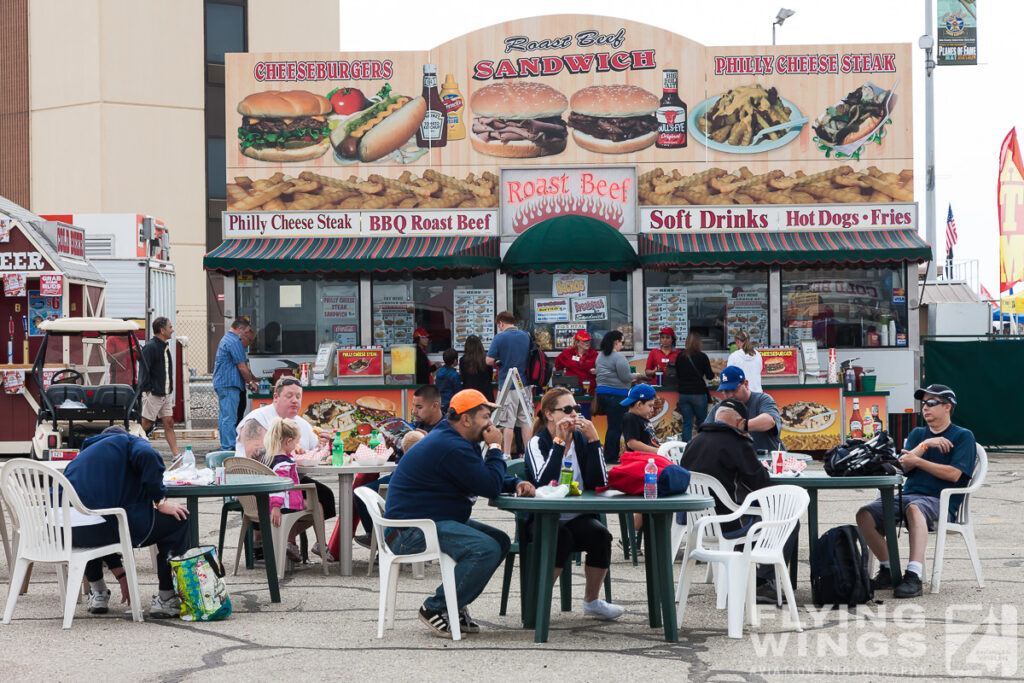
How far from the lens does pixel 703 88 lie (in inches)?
706

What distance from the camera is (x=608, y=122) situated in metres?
17.9

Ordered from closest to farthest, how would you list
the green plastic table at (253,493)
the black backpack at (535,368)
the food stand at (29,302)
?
the green plastic table at (253,493) < the black backpack at (535,368) < the food stand at (29,302)

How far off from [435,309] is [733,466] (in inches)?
417

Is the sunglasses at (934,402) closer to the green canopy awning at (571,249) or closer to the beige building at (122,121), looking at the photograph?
the green canopy awning at (571,249)

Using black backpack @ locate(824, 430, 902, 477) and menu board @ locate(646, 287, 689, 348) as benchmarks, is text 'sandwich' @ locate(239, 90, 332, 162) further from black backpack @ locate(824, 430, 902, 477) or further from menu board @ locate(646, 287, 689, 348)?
black backpack @ locate(824, 430, 902, 477)

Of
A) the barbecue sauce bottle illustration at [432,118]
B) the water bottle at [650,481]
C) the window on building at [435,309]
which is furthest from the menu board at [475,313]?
the water bottle at [650,481]

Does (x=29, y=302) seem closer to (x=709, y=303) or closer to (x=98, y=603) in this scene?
(x=709, y=303)

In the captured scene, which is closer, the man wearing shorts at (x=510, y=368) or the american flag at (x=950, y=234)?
the man wearing shorts at (x=510, y=368)

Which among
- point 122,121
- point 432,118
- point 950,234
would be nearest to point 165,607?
point 432,118

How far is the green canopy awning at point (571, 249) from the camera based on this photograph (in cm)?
1655

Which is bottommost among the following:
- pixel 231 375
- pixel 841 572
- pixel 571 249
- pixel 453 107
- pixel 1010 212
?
pixel 841 572

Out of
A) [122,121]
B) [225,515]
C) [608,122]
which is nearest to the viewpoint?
[225,515]

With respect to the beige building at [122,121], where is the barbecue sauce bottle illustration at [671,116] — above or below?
below

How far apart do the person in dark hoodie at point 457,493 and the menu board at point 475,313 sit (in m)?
10.7
